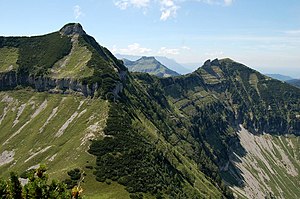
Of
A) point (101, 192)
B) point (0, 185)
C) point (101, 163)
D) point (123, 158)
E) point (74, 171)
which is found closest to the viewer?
point (0, 185)

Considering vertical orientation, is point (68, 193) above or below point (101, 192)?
above

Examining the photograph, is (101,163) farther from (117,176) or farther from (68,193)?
(68,193)

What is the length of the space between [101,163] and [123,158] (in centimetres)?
1544

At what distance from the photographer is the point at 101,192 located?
462 feet

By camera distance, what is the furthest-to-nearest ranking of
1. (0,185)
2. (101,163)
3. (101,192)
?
(101,163), (101,192), (0,185)

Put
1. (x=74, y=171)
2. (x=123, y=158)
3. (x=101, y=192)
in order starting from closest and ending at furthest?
1. (x=101, y=192)
2. (x=74, y=171)
3. (x=123, y=158)

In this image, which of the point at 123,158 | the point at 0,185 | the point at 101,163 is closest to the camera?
the point at 0,185

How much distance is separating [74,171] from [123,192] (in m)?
24.7

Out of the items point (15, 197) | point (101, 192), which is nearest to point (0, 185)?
point (15, 197)

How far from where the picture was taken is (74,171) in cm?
15362

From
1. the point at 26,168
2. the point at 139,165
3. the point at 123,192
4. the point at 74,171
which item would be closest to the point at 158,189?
the point at 139,165

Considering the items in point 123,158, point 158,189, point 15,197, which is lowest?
point 158,189

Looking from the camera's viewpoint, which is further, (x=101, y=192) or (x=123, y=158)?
(x=123, y=158)

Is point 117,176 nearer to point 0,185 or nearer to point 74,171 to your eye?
point 74,171
